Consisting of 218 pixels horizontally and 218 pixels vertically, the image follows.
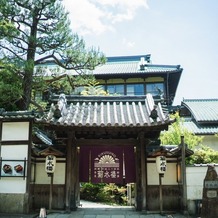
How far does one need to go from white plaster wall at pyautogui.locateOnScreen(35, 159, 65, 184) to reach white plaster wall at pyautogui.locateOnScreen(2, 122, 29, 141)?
1.55m

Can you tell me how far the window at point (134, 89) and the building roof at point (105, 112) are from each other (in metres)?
16.2

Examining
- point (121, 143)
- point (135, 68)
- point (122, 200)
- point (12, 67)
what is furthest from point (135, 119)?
point (135, 68)

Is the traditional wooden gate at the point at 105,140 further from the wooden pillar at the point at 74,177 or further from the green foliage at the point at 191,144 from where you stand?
the green foliage at the point at 191,144

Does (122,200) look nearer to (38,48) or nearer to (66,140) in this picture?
(66,140)

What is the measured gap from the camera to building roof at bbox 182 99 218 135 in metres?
23.7

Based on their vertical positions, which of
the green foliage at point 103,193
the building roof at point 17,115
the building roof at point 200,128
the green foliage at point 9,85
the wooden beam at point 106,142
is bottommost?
the green foliage at point 103,193

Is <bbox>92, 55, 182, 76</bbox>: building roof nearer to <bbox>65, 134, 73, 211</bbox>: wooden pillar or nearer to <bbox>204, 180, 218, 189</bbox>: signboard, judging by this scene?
<bbox>65, 134, 73, 211</bbox>: wooden pillar

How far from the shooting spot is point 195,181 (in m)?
11.7

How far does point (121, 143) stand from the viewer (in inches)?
496

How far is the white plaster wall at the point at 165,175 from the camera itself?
12375mm

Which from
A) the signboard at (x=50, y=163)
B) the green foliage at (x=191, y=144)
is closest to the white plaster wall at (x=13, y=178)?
the signboard at (x=50, y=163)

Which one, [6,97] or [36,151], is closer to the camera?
[36,151]

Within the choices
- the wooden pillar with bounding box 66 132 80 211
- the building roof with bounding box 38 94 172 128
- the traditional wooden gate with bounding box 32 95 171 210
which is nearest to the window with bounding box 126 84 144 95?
the building roof with bounding box 38 94 172 128

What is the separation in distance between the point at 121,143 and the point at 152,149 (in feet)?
4.32
